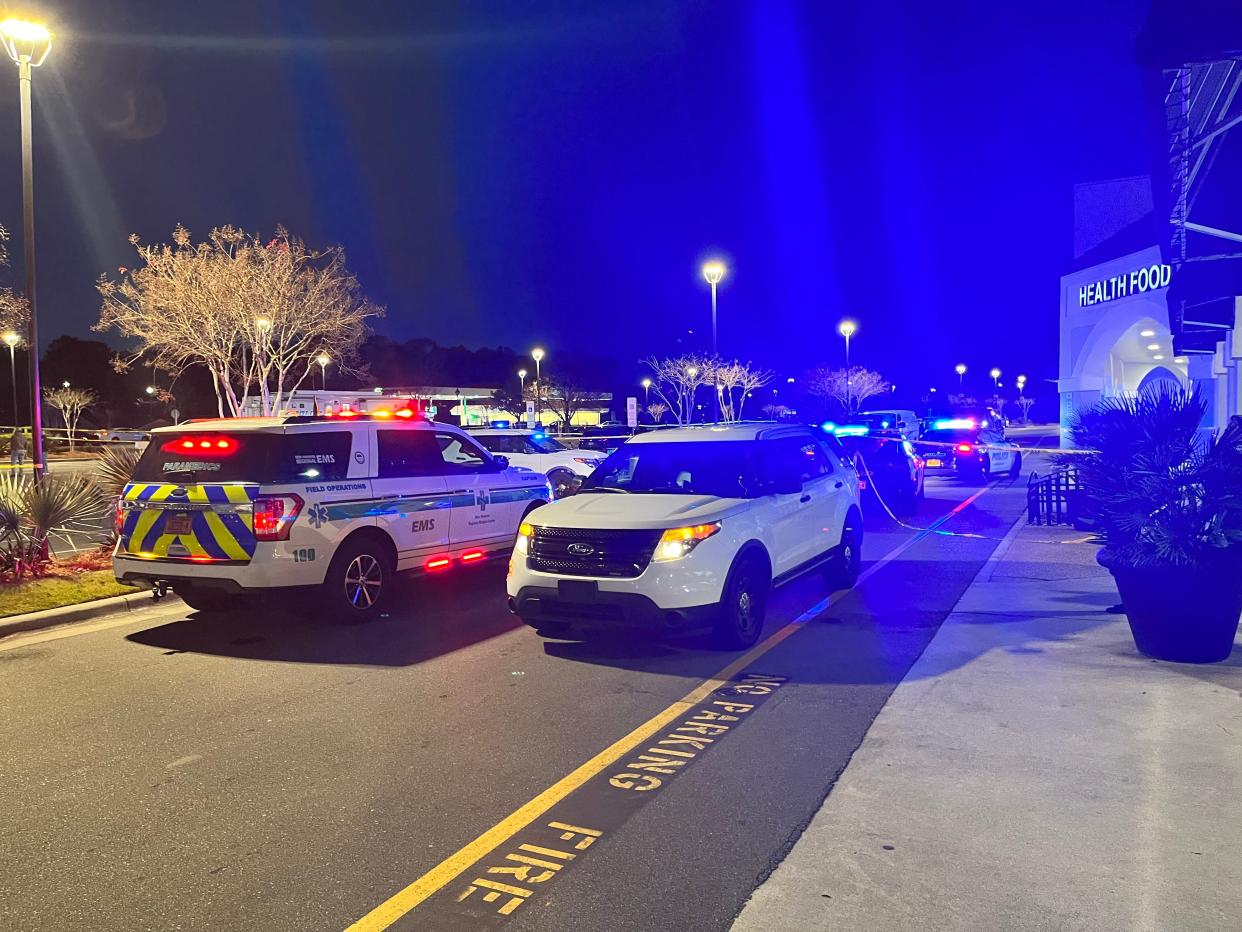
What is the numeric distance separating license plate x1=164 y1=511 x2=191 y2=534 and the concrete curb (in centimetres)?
184

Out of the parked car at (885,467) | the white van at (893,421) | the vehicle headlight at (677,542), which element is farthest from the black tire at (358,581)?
the white van at (893,421)

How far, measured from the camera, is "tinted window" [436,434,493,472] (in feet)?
32.6

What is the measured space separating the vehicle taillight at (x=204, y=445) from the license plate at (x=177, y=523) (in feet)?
1.82

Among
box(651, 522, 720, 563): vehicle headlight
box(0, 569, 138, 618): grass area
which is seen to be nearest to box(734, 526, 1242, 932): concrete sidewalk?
box(651, 522, 720, 563): vehicle headlight

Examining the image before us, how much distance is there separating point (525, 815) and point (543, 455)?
1371cm

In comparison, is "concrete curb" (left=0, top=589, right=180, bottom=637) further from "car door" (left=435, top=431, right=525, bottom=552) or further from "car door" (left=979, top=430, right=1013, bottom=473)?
"car door" (left=979, top=430, right=1013, bottom=473)

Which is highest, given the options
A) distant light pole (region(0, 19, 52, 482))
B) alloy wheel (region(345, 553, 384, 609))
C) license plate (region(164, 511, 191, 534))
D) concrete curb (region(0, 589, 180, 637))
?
distant light pole (region(0, 19, 52, 482))

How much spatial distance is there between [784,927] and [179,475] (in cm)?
674

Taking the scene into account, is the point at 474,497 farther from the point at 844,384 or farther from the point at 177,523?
the point at 844,384

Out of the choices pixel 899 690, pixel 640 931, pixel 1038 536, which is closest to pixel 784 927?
pixel 640 931

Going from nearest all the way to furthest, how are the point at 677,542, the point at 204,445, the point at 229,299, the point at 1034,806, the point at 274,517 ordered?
the point at 1034,806
the point at 677,542
the point at 274,517
the point at 204,445
the point at 229,299

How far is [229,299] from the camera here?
79.2 ft

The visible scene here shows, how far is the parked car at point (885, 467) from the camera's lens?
16766 mm

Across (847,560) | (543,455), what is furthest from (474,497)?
(543,455)
